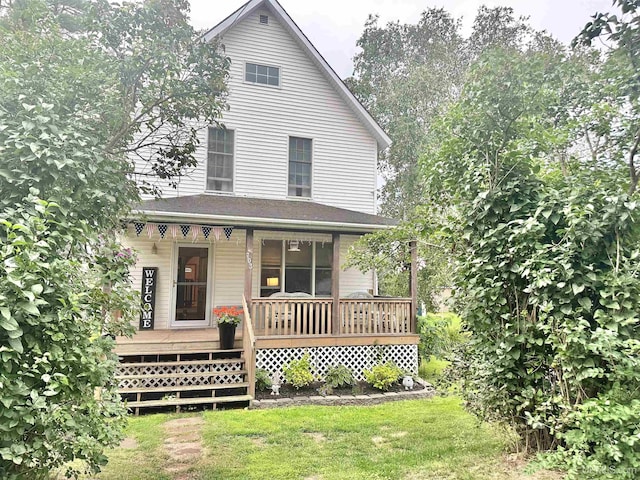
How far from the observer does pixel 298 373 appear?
24.0 feet

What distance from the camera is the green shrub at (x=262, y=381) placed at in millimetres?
7215

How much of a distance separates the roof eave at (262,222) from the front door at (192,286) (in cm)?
202

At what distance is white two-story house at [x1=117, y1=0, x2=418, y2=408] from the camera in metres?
7.60

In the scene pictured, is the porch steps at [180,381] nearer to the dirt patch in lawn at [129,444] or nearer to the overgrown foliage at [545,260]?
the dirt patch in lawn at [129,444]

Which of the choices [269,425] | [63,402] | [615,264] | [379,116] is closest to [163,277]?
[269,425]

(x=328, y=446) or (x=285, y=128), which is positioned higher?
(x=285, y=128)

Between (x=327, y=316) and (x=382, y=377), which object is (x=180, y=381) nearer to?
(x=327, y=316)

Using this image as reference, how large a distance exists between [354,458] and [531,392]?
2.17m

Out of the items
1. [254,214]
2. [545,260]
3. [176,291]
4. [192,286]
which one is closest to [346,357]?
[254,214]

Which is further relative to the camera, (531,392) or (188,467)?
(188,467)

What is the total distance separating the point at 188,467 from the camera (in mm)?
4250

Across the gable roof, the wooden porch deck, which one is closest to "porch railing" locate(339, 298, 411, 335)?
the wooden porch deck

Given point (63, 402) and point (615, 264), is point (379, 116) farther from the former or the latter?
point (63, 402)

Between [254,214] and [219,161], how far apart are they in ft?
9.78
